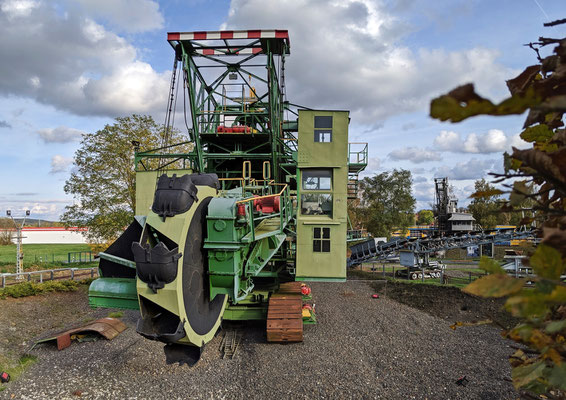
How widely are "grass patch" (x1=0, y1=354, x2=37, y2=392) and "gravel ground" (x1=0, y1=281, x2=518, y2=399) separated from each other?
0.20 m

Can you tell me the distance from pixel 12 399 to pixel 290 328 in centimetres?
659

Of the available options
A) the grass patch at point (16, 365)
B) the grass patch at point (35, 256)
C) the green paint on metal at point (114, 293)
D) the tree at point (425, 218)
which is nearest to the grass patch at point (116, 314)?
the grass patch at point (16, 365)

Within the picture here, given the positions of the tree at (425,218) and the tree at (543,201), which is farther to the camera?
the tree at (425,218)

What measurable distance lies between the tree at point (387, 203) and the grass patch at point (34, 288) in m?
23.3

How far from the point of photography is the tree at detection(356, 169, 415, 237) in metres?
30.2

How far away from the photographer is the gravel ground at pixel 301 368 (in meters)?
7.67

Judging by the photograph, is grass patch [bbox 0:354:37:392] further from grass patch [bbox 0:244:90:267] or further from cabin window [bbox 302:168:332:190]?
grass patch [bbox 0:244:90:267]

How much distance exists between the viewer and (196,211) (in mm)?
5977

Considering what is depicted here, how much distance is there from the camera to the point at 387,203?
3095 centimetres

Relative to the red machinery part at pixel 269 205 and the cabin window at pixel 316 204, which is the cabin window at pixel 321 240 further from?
the red machinery part at pixel 269 205

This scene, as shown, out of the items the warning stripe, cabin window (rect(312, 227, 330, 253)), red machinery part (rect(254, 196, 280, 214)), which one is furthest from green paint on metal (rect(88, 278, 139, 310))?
the warning stripe

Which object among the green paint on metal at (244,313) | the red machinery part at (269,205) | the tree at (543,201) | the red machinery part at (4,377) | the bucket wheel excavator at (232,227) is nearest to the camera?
the tree at (543,201)

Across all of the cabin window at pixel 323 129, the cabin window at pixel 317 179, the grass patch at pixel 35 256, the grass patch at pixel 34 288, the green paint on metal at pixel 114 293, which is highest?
the cabin window at pixel 323 129

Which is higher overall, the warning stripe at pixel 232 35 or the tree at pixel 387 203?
the warning stripe at pixel 232 35
